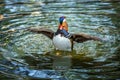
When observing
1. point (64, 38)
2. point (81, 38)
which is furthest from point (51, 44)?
point (81, 38)

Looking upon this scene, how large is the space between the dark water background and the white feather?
0.23m

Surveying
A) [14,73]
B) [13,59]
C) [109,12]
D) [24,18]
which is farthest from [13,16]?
[14,73]

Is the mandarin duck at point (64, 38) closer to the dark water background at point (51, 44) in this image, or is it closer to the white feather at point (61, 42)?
the white feather at point (61, 42)

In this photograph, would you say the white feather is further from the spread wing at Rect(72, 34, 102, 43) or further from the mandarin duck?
the spread wing at Rect(72, 34, 102, 43)

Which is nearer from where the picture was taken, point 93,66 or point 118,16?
point 93,66

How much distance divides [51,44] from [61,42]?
35.8 inches

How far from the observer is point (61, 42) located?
1084cm

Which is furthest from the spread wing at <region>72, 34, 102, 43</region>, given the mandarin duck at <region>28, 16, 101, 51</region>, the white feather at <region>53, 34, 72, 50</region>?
→ the white feather at <region>53, 34, 72, 50</region>

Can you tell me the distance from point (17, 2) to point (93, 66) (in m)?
7.90

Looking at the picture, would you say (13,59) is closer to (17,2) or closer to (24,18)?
(24,18)

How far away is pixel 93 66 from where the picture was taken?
387 inches

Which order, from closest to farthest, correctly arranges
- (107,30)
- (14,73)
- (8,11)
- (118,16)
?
1. (14,73)
2. (107,30)
3. (118,16)
4. (8,11)

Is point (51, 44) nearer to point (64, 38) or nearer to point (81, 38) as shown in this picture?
point (64, 38)

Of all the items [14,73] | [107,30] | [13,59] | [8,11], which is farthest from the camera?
[8,11]
